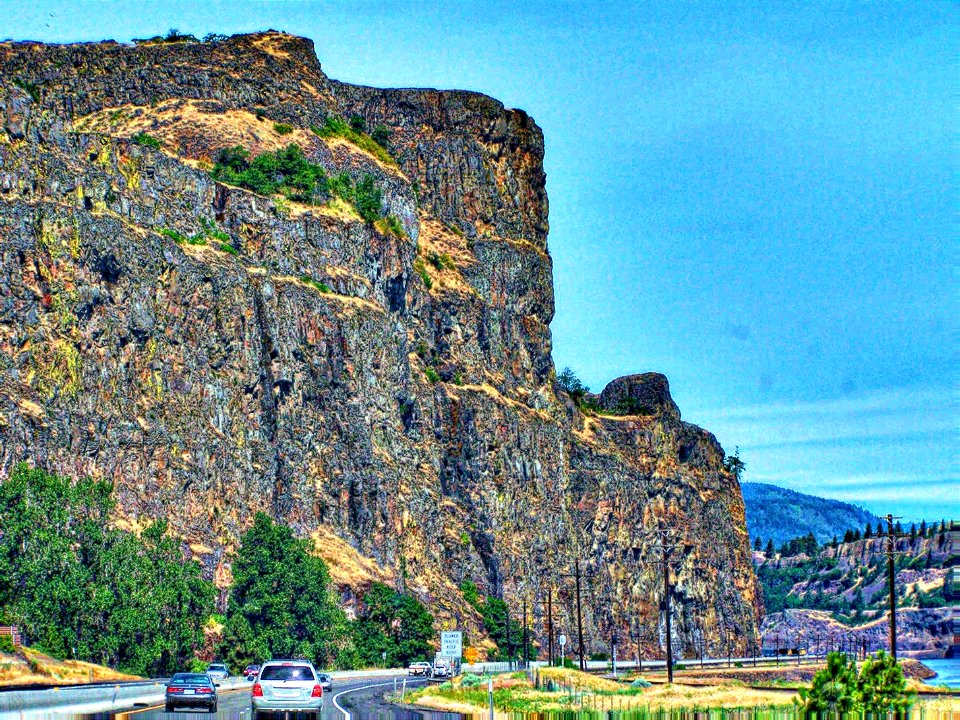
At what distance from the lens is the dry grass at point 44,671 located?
78812 millimetres

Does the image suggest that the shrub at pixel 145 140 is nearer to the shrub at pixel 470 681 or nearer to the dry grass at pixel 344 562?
the dry grass at pixel 344 562

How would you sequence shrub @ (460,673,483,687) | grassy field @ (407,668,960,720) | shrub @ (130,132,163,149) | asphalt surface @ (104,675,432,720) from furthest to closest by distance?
shrub @ (130,132,163,149) → shrub @ (460,673,483,687) → grassy field @ (407,668,960,720) → asphalt surface @ (104,675,432,720)

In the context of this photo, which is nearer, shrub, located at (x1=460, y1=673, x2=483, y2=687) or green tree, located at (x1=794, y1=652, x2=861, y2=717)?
green tree, located at (x1=794, y1=652, x2=861, y2=717)

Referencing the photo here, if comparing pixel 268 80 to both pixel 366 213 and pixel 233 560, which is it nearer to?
pixel 366 213

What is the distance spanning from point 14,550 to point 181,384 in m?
31.8

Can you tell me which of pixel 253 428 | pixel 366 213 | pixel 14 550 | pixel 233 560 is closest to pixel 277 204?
pixel 366 213

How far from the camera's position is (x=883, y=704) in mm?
49938

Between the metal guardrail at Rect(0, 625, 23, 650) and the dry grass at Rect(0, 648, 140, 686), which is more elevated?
the metal guardrail at Rect(0, 625, 23, 650)

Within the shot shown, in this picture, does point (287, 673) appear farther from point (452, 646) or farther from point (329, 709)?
point (452, 646)

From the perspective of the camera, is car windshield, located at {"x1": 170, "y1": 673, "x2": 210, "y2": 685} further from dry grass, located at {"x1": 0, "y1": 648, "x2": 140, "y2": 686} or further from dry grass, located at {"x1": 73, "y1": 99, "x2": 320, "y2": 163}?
dry grass, located at {"x1": 73, "y1": 99, "x2": 320, "y2": 163}

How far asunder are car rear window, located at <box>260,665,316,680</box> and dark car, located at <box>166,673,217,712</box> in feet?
37.5

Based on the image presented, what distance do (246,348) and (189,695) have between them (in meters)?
85.7

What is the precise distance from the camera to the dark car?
62.2 m

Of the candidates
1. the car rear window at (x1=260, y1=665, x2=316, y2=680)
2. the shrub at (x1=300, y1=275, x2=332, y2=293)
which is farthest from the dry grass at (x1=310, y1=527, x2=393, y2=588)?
the car rear window at (x1=260, y1=665, x2=316, y2=680)
